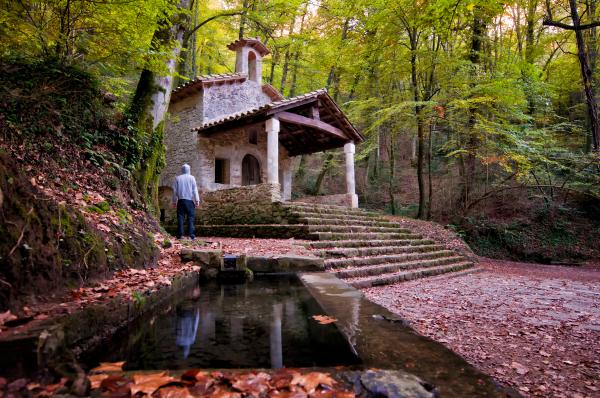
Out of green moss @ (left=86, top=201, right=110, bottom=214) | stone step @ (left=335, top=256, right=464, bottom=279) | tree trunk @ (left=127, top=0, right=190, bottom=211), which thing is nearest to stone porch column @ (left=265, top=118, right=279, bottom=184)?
tree trunk @ (left=127, top=0, right=190, bottom=211)

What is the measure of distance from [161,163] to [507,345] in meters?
6.76

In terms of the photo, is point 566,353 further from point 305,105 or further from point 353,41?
point 353,41

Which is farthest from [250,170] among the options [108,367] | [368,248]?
[108,367]

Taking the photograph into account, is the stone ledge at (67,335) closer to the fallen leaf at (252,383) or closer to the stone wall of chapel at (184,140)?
the fallen leaf at (252,383)

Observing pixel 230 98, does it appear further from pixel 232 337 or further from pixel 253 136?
pixel 232 337

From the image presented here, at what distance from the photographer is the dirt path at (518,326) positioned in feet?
7.93

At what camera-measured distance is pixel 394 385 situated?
4.91 ft

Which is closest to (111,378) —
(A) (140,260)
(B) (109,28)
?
(A) (140,260)

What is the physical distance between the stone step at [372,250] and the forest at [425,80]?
3.76 metres

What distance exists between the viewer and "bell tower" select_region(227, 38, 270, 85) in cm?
1398

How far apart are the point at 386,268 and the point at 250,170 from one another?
32.2 feet

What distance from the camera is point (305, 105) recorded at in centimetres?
1223

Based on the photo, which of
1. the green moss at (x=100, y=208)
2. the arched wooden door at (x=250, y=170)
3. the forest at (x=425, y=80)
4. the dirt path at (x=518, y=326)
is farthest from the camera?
the arched wooden door at (x=250, y=170)

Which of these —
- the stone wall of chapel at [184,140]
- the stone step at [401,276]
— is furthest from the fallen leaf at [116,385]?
the stone wall of chapel at [184,140]
